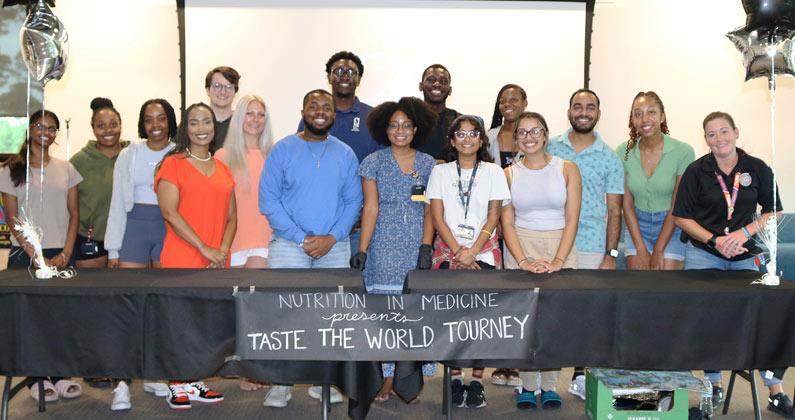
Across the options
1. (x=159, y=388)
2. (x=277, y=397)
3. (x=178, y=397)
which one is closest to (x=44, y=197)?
(x=159, y=388)

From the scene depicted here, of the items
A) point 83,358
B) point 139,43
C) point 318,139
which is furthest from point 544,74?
point 83,358

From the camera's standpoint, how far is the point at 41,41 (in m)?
3.14

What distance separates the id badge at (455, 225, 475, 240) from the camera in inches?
131

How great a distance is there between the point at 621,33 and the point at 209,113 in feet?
13.4

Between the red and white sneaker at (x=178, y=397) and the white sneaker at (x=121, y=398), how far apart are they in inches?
8.5

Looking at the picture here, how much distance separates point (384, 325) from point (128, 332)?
1072 millimetres

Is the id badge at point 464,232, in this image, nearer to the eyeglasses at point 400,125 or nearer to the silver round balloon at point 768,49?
the eyeglasses at point 400,125

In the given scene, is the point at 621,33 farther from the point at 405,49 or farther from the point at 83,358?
the point at 83,358

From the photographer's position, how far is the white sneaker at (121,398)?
135 inches

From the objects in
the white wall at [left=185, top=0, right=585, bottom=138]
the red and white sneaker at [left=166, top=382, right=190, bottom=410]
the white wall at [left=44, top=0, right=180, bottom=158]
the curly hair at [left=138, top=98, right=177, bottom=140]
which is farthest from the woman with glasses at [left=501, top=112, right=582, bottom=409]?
the white wall at [left=44, top=0, right=180, bottom=158]

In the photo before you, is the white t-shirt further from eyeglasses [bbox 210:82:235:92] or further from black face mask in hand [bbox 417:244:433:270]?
eyeglasses [bbox 210:82:235:92]

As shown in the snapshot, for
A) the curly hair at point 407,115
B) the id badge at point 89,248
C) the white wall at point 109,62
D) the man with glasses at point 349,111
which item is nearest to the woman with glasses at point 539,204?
the curly hair at point 407,115

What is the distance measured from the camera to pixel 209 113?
11.5 ft

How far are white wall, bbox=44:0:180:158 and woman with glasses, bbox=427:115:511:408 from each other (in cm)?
353
